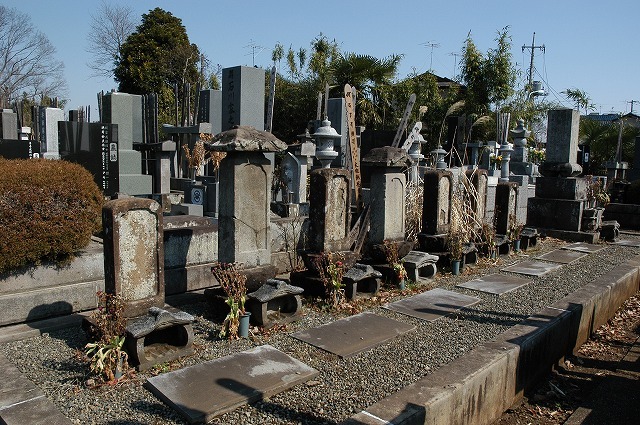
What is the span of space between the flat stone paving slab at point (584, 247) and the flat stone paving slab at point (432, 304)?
4747 millimetres

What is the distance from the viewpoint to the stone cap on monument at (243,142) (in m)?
4.84

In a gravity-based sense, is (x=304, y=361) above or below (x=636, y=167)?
below

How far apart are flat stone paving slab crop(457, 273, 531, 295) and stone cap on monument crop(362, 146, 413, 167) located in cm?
184

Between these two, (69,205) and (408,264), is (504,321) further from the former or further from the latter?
(69,205)

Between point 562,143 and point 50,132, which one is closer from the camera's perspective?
point 562,143

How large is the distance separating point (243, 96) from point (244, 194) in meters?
4.48

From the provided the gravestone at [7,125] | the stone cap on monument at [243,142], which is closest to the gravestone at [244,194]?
the stone cap on monument at [243,142]

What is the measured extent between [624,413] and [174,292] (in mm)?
4476

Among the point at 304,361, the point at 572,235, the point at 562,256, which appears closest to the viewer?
the point at 304,361

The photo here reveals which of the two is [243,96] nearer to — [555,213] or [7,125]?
[555,213]

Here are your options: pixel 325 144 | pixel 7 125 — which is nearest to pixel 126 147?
pixel 325 144

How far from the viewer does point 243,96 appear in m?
9.12

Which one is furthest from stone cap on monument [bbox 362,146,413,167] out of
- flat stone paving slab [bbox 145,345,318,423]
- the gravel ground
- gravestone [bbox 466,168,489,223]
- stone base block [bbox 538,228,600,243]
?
stone base block [bbox 538,228,600,243]

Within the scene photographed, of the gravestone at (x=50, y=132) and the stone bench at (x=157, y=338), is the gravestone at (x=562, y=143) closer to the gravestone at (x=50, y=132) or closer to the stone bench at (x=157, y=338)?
the stone bench at (x=157, y=338)
